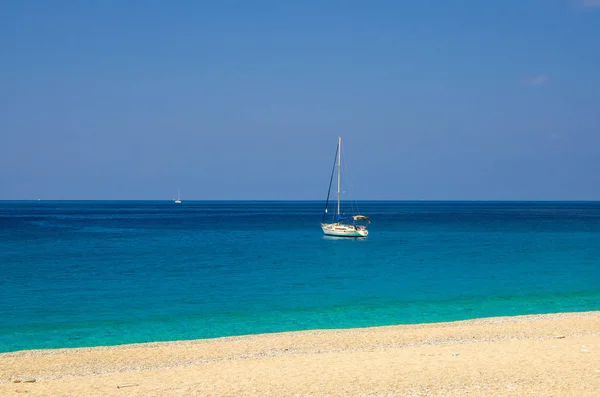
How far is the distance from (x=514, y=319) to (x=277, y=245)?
143ft

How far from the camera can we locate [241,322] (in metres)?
26.9

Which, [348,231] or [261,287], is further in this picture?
[348,231]

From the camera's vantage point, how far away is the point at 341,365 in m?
16.7

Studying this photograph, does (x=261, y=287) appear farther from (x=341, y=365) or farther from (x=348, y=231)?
(x=348, y=231)

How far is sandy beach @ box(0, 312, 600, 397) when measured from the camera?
14.0 meters

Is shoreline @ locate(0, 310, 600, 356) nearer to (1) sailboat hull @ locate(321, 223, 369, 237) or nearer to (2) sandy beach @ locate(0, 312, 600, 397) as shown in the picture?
(2) sandy beach @ locate(0, 312, 600, 397)

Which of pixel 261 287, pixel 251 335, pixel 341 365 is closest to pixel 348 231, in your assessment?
pixel 261 287

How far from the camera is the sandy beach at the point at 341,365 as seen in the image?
14.0 meters

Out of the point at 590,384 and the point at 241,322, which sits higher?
the point at 590,384

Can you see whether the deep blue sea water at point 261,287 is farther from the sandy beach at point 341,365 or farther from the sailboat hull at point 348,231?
the sailboat hull at point 348,231

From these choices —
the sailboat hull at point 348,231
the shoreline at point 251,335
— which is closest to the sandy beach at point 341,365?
the shoreline at point 251,335

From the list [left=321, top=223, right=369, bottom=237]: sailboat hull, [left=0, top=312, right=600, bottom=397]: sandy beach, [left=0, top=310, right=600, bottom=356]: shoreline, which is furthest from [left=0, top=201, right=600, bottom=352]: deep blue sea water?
[left=321, top=223, right=369, bottom=237]: sailboat hull

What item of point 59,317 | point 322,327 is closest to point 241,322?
point 322,327

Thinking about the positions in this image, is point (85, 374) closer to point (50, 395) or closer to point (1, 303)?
point (50, 395)
